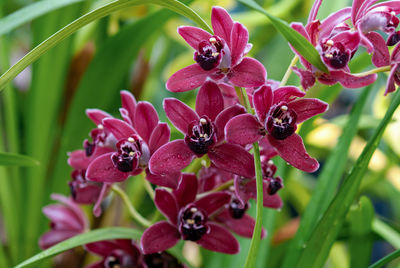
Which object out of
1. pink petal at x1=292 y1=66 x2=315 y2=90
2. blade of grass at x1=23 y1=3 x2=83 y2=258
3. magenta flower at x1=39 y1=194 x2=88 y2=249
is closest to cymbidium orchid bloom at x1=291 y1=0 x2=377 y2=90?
pink petal at x1=292 y1=66 x2=315 y2=90

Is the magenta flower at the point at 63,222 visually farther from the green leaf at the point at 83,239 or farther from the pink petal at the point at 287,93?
the pink petal at the point at 287,93

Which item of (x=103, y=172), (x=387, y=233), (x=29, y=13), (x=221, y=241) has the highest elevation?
(x=29, y=13)

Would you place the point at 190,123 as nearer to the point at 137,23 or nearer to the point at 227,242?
the point at 227,242

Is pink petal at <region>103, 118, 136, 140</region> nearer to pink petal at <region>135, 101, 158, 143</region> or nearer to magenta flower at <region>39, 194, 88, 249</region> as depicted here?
Result: pink petal at <region>135, 101, 158, 143</region>

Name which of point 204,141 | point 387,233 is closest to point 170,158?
point 204,141

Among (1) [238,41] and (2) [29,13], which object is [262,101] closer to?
(1) [238,41]

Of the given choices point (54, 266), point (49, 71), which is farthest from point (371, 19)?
point (54, 266)
